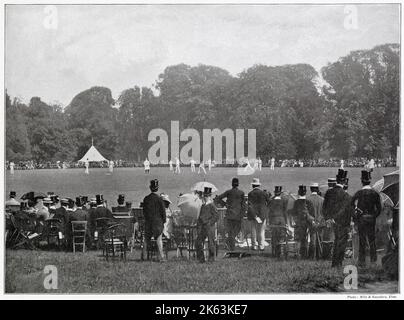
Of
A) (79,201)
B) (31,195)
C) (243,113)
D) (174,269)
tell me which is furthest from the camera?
(243,113)

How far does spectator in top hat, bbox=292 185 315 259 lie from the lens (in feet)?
56.2

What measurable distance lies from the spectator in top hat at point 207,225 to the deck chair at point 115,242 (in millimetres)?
1627

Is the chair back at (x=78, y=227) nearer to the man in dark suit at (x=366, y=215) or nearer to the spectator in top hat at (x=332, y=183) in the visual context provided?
the spectator in top hat at (x=332, y=183)

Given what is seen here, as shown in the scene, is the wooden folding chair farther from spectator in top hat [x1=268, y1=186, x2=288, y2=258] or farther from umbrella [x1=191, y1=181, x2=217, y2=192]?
spectator in top hat [x1=268, y1=186, x2=288, y2=258]

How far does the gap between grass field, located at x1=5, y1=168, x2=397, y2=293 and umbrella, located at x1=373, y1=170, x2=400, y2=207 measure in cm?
18

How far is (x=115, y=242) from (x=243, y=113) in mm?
4217

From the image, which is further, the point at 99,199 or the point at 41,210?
the point at 41,210

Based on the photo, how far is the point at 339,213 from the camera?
1702cm

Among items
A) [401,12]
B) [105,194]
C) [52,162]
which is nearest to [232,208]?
[105,194]

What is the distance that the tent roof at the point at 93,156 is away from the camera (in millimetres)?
17781

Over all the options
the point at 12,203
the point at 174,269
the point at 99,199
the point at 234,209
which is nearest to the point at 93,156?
the point at 99,199

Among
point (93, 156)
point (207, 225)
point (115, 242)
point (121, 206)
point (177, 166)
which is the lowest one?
point (115, 242)

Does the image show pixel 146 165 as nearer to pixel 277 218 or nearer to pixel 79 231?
pixel 79 231

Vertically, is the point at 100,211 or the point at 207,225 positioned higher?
the point at 100,211
